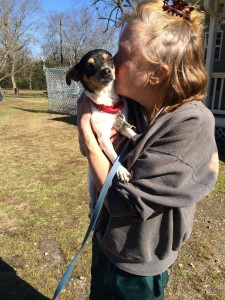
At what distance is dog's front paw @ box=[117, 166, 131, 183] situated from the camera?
1257 mm

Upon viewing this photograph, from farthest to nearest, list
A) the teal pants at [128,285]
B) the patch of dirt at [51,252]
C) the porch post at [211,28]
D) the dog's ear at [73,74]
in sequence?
the porch post at [211,28] → the patch of dirt at [51,252] → the dog's ear at [73,74] → the teal pants at [128,285]

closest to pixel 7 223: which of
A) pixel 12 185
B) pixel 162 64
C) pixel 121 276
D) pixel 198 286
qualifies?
pixel 12 185

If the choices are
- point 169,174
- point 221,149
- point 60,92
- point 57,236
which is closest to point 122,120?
point 169,174

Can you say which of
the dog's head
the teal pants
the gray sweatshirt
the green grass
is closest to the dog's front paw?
the gray sweatshirt

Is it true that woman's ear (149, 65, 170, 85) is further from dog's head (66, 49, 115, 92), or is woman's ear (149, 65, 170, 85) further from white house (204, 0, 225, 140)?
white house (204, 0, 225, 140)

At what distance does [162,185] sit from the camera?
1180 mm

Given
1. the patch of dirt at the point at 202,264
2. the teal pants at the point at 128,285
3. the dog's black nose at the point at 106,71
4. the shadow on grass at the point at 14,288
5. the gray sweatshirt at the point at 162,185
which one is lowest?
the patch of dirt at the point at 202,264

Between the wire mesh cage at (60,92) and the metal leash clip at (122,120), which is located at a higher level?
the metal leash clip at (122,120)

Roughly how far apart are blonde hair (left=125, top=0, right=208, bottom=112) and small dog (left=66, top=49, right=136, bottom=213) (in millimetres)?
318

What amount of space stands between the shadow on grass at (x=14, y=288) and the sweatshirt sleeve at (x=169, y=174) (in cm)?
208

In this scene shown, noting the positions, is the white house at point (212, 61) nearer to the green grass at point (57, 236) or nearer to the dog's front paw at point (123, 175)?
the green grass at point (57, 236)

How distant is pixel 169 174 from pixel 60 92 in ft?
49.7

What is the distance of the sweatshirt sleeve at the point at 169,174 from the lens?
117cm

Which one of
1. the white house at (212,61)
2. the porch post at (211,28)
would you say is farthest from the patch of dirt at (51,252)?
the porch post at (211,28)
